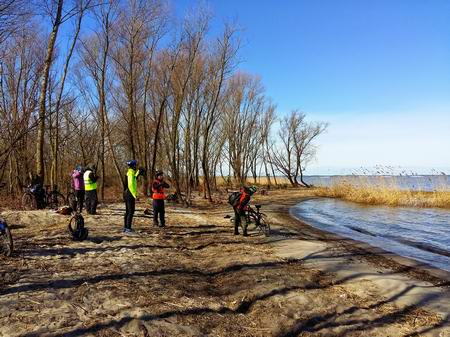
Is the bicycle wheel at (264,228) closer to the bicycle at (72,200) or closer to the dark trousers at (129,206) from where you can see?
the dark trousers at (129,206)

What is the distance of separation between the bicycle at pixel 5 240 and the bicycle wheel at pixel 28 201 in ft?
24.7

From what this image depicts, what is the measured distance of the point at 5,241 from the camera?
6.88 meters

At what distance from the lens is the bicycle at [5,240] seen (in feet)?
22.3

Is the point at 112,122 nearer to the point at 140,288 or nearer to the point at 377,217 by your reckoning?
the point at 377,217

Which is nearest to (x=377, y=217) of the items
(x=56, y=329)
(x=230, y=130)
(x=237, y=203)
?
(x=237, y=203)

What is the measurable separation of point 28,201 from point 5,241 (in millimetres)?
7998

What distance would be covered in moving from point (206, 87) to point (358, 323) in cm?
2017

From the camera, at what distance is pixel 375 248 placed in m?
10.9

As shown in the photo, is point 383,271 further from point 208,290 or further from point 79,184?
point 79,184

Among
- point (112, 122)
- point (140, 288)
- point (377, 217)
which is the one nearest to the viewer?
point (140, 288)

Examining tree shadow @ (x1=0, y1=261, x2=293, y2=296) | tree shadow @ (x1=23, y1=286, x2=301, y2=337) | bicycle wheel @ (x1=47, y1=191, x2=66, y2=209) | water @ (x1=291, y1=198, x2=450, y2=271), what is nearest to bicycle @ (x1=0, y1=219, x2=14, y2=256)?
tree shadow @ (x1=0, y1=261, x2=293, y2=296)

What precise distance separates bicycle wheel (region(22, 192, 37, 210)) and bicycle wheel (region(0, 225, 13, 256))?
7.53 meters

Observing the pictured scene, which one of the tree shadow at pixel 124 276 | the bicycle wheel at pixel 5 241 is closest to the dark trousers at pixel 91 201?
the bicycle wheel at pixel 5 241

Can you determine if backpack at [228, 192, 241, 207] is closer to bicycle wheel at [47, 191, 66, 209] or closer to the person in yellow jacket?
the person in yellow jacket
